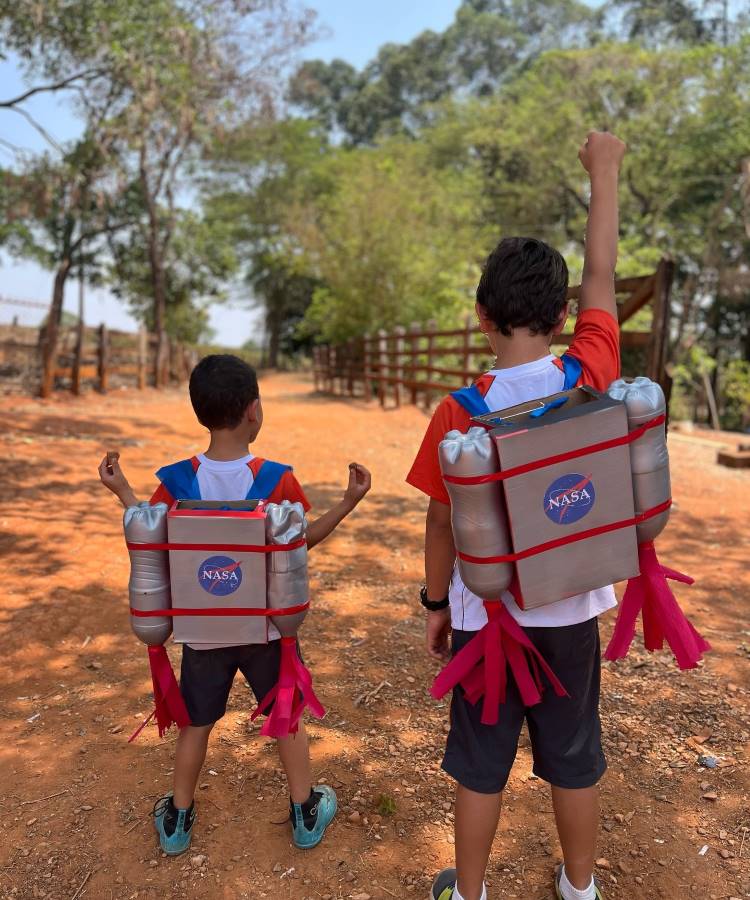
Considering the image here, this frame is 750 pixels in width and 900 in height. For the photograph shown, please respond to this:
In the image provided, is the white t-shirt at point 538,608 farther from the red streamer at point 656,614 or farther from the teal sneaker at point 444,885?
the teal sneaker at point 444,885

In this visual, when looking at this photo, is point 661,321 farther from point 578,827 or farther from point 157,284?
point 157,284

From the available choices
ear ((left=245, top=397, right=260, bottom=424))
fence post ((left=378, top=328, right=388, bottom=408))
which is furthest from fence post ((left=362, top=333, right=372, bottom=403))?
ear ((left=245, top=397, right=260, bottom=424))

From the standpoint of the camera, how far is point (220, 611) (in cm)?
175

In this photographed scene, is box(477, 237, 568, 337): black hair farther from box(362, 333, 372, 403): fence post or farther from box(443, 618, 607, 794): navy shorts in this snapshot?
box(362, 333, 372, 403): fence post

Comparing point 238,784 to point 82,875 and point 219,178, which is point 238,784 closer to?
point 82,875

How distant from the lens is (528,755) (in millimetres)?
2469

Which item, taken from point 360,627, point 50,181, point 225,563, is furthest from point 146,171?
point 225,563

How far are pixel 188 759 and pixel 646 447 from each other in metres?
1.48

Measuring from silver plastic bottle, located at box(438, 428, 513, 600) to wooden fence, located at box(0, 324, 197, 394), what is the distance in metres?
12.1

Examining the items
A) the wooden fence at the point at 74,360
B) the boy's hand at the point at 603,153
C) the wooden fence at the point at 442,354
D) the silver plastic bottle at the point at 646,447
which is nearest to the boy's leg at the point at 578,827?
the silver plastic bottle at the point at 646,447

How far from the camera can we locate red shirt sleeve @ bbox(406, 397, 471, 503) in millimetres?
1492

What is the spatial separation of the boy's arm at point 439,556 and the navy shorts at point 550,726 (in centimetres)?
10

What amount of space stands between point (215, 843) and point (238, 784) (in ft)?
0.88

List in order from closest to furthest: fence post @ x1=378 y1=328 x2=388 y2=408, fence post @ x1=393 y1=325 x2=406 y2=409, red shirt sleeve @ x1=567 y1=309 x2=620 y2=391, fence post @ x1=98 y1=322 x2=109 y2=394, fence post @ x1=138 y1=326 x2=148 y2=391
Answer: red shirt sleeve @ x1=567 y1=309 x2=620 y2=391
fence post @ x1=393 y1=325 x2=406 y2=409
fence post @ x1=98 y1=322 x2=109 y2=394
fence post @ x1=378 y1=328 x2=388 y2=408
fence post @ x1=138 y1=326 x2=148 y2=391
